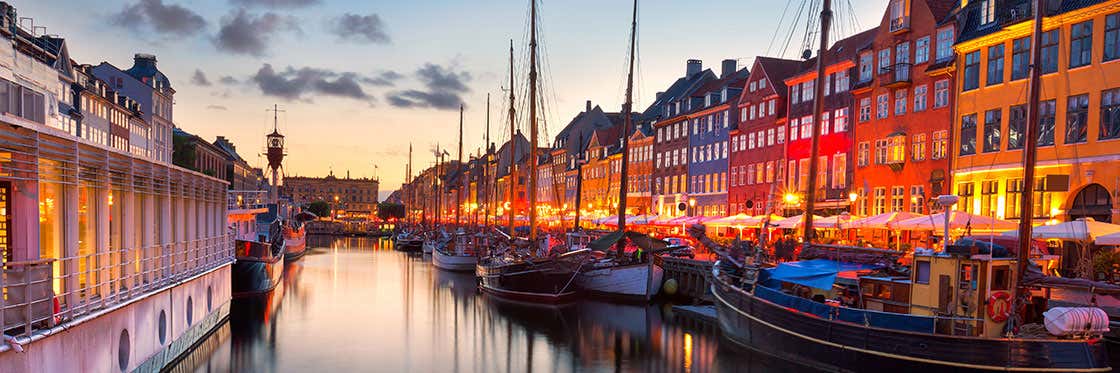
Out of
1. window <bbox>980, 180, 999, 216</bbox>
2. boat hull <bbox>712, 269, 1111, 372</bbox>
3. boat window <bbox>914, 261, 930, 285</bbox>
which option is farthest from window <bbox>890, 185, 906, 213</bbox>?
boat window <bbox>914, 261, 930, 285</bbox>

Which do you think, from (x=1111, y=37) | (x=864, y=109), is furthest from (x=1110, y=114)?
(x=864, y=109)

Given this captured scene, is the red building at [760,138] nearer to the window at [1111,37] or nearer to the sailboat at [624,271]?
the sailboat at [624,271]

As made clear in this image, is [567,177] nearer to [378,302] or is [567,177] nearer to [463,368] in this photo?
[378,302]

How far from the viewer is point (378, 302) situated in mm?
45781

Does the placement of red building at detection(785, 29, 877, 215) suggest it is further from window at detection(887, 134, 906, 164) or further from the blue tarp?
the blue tarp

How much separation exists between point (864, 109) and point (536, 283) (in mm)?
23177

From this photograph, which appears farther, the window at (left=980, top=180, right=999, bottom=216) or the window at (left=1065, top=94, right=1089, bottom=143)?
the window at (left=980, top=180, right=999, bottom=216)

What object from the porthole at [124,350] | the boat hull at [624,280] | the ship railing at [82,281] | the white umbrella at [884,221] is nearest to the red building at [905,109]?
the white umbrella at [884,221]

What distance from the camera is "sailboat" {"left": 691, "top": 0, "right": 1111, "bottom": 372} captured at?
19.8 meters

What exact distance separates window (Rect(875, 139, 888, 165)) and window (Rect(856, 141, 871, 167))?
780mm

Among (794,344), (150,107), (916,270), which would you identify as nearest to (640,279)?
(794,344)

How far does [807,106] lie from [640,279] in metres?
22.7

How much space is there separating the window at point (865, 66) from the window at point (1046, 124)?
46.7 ft

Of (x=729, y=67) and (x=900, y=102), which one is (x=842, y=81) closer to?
(x=900, y=102)
